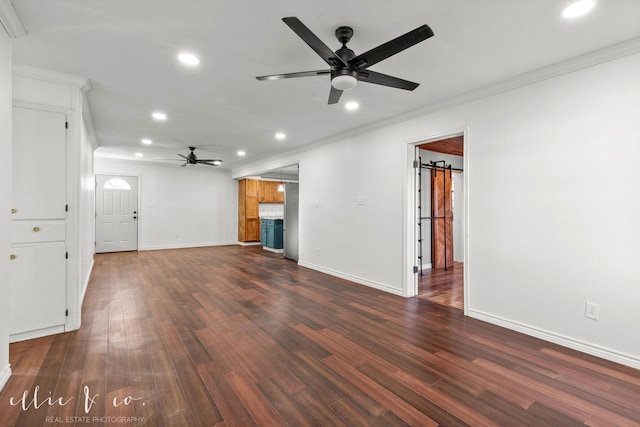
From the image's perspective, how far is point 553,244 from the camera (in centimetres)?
272

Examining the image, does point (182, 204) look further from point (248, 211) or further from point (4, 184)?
point (4, 184)

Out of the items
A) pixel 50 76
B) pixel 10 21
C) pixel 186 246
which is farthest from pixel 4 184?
pixel 186 246

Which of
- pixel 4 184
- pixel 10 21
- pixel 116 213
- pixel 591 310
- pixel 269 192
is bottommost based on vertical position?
pixel 591 310

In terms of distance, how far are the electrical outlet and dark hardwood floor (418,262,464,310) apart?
124 centimetres

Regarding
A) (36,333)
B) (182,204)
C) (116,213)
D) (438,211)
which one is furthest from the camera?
(182,204)

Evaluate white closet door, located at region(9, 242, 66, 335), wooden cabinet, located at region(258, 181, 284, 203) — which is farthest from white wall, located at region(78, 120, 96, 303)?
wooden cabinet, located at region(258, 181, 284, 203)

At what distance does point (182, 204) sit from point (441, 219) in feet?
23.9

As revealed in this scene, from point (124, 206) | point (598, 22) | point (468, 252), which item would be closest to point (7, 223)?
point (468, 252)

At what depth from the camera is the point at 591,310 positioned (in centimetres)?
249

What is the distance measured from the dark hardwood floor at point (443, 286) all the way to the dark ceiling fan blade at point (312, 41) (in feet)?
10.4

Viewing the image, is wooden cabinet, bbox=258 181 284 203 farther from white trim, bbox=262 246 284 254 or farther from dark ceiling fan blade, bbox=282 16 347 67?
dark ceiling fan blade, bbox=282 16 347 67

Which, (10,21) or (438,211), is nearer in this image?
(10,21)

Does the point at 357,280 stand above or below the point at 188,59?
below

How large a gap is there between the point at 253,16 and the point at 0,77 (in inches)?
68.2
